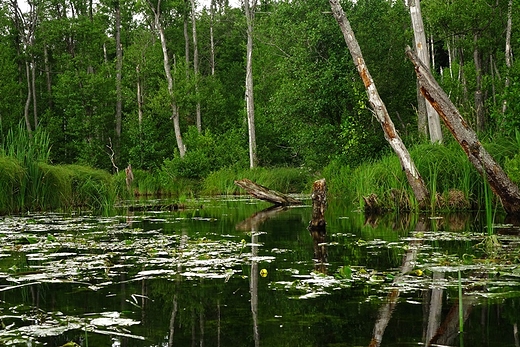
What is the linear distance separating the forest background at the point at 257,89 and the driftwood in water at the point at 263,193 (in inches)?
76.4

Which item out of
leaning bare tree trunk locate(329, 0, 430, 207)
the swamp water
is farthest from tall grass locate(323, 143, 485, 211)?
the swamp water

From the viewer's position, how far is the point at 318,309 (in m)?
3.52

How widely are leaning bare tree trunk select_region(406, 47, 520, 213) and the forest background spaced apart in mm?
420

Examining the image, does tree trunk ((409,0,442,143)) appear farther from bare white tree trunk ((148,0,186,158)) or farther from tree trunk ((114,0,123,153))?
tree trunk ((114,0,123,153))

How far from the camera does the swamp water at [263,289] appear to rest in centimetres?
301

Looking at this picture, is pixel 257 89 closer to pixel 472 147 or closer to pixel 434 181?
pixel 434 181

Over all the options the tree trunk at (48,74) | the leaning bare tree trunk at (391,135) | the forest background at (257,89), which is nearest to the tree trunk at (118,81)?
the forest background at (257,89)

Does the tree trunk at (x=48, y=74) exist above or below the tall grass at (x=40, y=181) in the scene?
above

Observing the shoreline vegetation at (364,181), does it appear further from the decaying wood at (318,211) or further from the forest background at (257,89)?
the decaying wood at (318,211)

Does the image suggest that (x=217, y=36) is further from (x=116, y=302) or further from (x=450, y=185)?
(x=116, y=302)

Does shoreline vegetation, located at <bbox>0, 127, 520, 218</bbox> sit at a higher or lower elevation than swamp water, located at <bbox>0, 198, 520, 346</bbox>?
higher

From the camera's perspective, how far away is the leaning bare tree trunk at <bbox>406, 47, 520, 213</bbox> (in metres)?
8.73

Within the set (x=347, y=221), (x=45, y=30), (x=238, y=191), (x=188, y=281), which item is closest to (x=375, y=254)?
(x=188, y=281)

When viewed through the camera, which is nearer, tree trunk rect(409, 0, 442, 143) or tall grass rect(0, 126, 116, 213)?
tall grass rect(0, 126, 116, 213)
